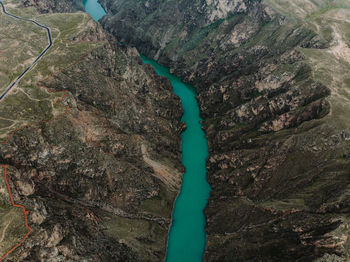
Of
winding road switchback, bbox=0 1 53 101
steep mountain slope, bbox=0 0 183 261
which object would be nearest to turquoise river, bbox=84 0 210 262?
steep mountain slope, bbox=0 0 183 261

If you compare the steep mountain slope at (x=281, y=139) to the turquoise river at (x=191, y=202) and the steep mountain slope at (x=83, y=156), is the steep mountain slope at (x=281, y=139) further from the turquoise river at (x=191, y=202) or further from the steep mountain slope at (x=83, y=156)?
the steep mountain slope at (x=83, y=156)

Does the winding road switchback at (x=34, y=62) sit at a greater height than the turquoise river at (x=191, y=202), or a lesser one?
greater

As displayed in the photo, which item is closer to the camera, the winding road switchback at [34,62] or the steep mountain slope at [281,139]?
the steep mountain slope at [281,139]

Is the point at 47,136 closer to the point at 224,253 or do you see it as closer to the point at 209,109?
the point at 224,253

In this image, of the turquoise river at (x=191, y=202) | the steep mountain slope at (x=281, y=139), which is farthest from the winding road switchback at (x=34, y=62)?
the steep mountain slope at (x=281, y=139)

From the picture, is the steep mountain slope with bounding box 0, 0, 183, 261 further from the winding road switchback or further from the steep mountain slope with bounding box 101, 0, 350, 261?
the steep mountain slope with bounding box 101, 0, 350, 261

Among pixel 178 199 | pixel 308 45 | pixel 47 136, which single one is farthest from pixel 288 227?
pixel 308 45

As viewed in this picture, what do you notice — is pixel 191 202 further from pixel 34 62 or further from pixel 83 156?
pixel 34 62
